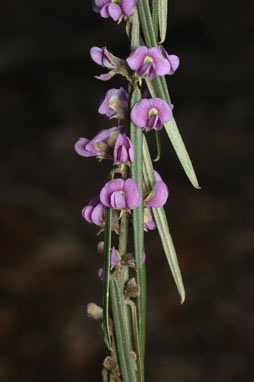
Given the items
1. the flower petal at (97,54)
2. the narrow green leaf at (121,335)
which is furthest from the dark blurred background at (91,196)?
the flower petal at (97,54)

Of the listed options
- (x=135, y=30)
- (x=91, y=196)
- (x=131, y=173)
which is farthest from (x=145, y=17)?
(x=91, y=196)

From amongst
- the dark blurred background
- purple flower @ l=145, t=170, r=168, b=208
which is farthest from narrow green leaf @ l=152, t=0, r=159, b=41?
the dark blurred background

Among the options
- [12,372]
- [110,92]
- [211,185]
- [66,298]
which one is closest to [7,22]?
[211,185]

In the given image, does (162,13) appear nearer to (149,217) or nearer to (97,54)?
(97,54)

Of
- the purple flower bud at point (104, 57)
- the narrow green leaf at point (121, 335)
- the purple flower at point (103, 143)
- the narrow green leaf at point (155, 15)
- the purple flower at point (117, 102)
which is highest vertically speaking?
the narrow green leaf at point (155, 15)

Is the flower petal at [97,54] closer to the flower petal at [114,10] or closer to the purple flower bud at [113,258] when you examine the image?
the flower petal at [114,10]

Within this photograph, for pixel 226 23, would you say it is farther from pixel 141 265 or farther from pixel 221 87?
Result: pixel 141 265
